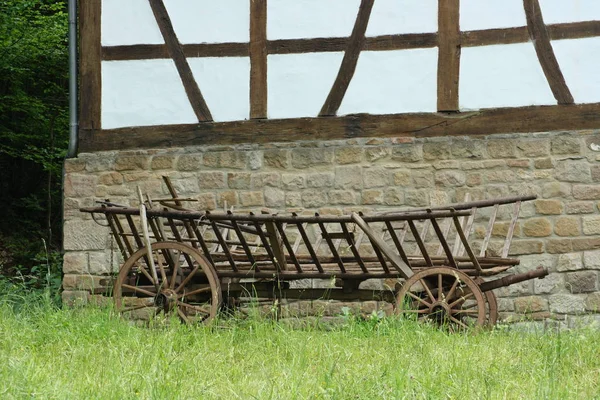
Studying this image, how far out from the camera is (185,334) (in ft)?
18.0

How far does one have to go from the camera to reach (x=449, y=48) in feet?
25.4

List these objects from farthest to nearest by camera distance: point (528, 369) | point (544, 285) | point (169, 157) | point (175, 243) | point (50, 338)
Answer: point (169, 157), point (544, 285), point (175, 243), point (50, 338), point (528, 369)

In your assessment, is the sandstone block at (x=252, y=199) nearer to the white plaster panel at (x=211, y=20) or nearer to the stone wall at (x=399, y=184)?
the stone wall at (x=399, y=184)

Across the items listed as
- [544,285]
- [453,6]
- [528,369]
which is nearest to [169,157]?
[453,6]

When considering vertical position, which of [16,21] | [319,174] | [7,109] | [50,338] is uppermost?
[16,21]

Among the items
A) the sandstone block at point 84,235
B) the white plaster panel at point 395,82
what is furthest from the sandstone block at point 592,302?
the sandstone block at point 84,235

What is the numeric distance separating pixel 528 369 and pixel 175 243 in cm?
268

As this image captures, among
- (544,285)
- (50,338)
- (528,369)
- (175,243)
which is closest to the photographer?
(528,369)

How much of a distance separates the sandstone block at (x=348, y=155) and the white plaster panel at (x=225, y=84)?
0.89 metres

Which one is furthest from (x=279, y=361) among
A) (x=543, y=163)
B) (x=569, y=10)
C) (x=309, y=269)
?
(x=569, y=10)

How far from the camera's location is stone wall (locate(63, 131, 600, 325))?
297 inches

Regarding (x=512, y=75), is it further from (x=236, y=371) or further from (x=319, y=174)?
(x=236, y=371)

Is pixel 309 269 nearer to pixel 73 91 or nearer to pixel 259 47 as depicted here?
pixel 259 47

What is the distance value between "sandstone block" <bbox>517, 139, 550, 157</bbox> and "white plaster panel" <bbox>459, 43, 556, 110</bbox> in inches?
12.5
